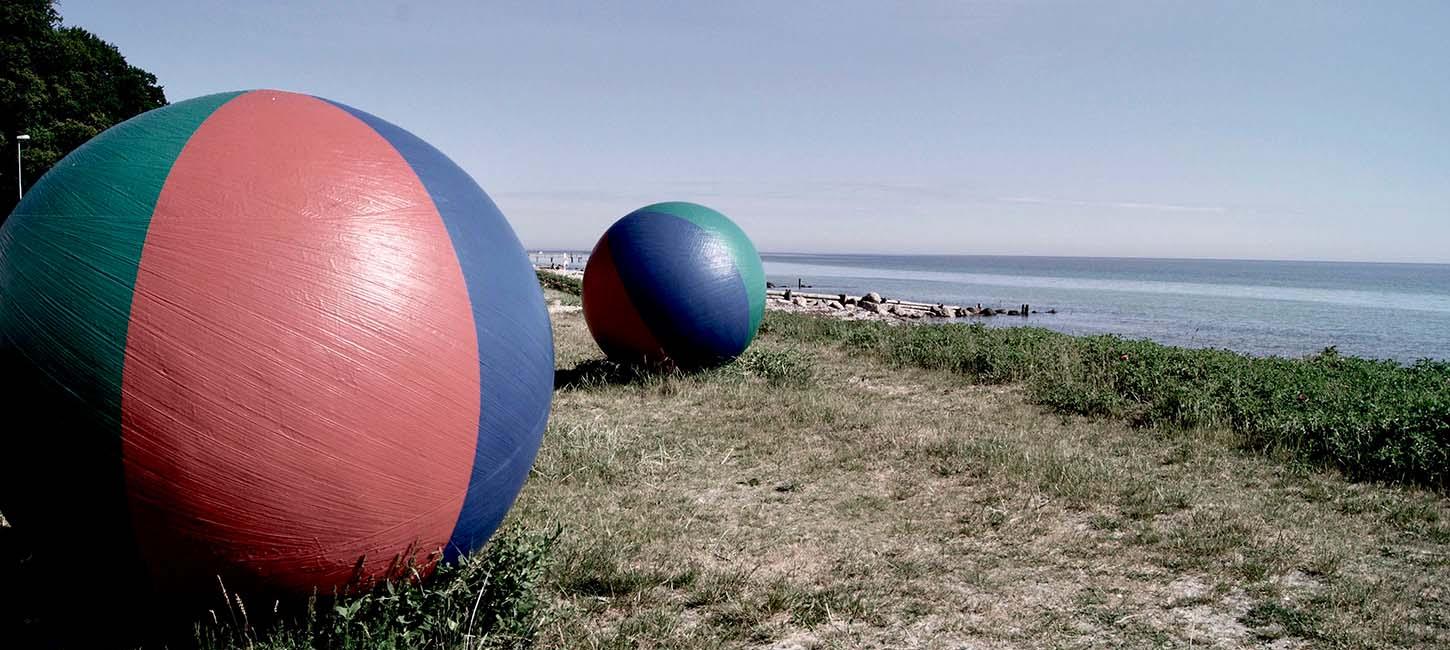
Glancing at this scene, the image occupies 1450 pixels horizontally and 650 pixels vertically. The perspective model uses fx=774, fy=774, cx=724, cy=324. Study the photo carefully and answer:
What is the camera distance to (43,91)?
1328 inches

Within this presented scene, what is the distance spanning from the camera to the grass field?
148 inches

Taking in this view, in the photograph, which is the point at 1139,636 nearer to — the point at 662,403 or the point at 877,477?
the point at 877,477

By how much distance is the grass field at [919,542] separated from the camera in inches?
148

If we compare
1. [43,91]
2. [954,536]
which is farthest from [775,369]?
[43,91]

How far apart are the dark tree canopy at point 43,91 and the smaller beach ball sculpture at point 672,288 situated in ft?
103

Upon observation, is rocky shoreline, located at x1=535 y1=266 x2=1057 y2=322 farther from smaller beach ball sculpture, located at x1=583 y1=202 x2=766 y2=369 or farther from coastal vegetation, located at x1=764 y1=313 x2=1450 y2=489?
smaller beach ball sculpture, located at x1=583 y1=202 x2=766 y2=369

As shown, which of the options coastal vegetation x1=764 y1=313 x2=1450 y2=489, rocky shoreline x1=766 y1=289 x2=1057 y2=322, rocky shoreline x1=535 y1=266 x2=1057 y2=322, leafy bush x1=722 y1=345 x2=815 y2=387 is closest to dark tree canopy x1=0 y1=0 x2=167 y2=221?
rocky shoreline x1=535 y1=266 x2=1057 y2=322

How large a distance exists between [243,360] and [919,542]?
4.03m

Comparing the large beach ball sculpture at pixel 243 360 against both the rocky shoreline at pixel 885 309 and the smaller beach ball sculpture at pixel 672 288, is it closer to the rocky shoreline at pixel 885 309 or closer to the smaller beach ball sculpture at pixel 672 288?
the smaller beach ball sculpture at pixel 672 288

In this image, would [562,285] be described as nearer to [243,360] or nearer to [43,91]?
[43,91]

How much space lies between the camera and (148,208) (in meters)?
2.94

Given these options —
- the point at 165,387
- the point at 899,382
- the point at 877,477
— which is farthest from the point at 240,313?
the point at 899,382

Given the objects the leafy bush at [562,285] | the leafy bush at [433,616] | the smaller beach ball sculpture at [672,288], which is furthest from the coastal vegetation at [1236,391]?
the leafy bush at [562,285]

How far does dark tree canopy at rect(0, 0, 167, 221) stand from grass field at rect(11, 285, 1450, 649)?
3486cm
